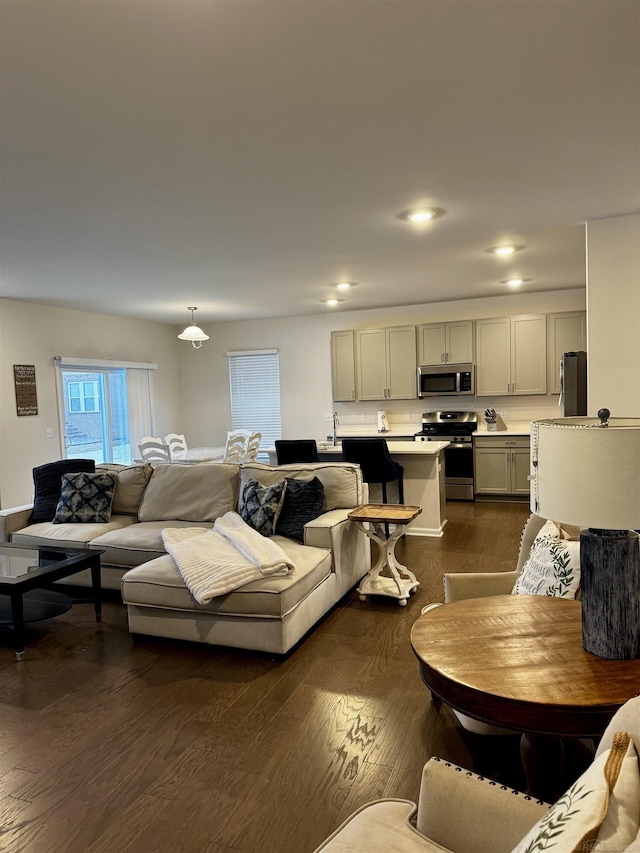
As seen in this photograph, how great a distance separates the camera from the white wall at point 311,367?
719 cm

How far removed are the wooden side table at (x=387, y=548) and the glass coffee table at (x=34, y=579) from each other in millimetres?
1764

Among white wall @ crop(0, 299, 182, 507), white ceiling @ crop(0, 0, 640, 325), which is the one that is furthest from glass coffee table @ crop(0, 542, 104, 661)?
white wall @ crop(0, 299, 182, 507)

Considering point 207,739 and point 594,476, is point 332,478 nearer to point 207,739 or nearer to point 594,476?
point 207,739

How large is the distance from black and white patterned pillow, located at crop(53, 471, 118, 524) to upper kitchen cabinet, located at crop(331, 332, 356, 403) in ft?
12.8

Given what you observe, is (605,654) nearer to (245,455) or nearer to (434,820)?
(434,820)

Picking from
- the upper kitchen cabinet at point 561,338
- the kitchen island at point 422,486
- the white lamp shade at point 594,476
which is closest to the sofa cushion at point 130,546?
the kitchen island at point 422,486

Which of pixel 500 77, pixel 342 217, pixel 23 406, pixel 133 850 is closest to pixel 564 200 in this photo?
pixel 342 217

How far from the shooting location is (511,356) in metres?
6.95

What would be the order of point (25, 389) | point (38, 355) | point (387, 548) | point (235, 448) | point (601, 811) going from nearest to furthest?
point (601, 811) < point (387, 548) < point (25, 389) < point (38, 355) < point (235, 448)

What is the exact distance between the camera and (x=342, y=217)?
3.72 metres

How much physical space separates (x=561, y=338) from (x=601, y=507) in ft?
19.1

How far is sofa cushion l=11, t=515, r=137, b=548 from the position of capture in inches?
163

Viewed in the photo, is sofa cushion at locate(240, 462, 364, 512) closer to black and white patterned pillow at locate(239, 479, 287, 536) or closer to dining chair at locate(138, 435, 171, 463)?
black and white patterned pillow at locate(239, 479, 287, 536)

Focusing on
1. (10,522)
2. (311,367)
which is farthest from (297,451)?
(10,522)
